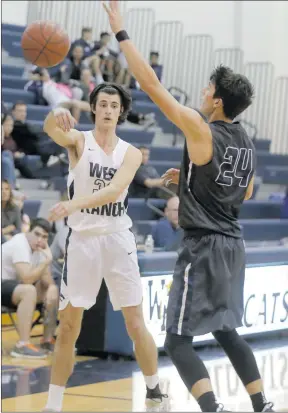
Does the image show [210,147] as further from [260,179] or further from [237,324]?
[260,179]

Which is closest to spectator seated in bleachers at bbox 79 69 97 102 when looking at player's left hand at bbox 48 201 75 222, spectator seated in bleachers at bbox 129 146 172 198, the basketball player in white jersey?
spectator seated in bleachers at bbox 129 146 172 198

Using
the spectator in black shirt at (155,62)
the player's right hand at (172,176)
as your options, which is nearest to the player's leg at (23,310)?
the player's right hand at (172,176)

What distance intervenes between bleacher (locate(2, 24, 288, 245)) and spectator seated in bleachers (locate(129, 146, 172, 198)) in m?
0.12

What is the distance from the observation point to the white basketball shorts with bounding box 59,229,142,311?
5484 millimetres

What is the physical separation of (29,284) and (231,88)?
4.10m

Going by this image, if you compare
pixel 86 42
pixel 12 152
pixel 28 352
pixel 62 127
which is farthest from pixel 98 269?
pixel 86 42

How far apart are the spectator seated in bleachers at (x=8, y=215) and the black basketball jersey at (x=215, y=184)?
16.1 feet

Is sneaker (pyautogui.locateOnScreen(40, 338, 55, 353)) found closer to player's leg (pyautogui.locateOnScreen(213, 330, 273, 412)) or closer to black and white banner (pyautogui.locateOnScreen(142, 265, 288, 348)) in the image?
black and white banner (pyautogui.locateOnScreen(142, 265, 288, 348))

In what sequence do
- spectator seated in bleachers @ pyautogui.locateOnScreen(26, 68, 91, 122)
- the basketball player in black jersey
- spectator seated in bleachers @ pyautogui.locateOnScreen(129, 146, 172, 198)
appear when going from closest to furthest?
the basketball player in black jersey < spectator seated in bleachers @ pyautogui.locateOnScreen(129, 146, 172, 198) < spectator seated in bleachers @ pyautogui.locateOnScreen(26, 68, 91, 122)

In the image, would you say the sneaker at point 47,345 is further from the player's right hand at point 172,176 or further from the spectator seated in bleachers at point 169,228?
the player's right hand at point 172,176

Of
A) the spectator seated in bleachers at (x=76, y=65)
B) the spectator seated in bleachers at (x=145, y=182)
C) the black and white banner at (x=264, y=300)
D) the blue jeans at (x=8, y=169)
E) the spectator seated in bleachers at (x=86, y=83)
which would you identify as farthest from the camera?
the spectator seated in bleachers at (x=76, y=65)

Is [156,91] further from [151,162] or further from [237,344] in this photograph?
[151,162]

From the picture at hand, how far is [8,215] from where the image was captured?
9.64 metres

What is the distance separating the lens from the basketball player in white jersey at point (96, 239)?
18.0 ft
